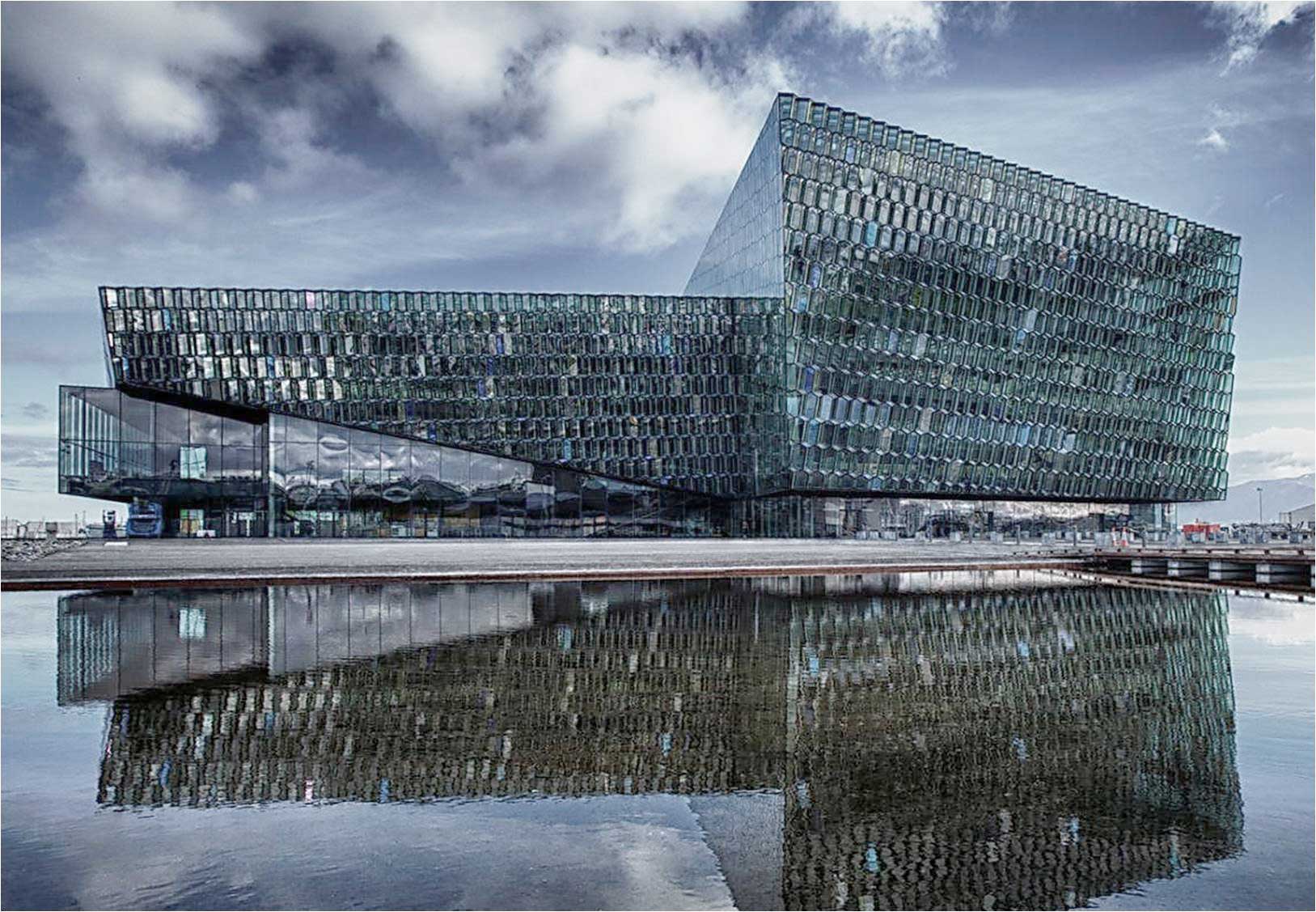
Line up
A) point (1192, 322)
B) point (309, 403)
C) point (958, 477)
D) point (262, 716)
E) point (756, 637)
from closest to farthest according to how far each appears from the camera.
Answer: point (262, 716), point (756, 637), point (309, 403), point (958, 477), point (1192, 322)

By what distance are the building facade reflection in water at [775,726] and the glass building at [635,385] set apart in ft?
148

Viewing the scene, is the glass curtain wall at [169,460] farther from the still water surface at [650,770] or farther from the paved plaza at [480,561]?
the still water surface at [650,770]

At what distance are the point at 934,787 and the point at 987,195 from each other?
7101cm

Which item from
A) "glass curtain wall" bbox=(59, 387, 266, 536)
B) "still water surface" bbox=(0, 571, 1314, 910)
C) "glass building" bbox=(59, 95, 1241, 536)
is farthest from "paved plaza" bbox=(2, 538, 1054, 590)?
"still water surface" bbox=(0, 571, 1314, 910)

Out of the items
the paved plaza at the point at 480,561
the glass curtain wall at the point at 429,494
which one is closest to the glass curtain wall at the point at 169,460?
the glass curtain wall at the point at 429,494

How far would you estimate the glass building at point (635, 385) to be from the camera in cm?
6800

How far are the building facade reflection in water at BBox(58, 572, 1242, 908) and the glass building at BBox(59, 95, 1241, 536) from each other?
45109mm

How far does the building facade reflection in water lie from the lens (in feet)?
29.6

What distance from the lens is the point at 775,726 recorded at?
13164mm

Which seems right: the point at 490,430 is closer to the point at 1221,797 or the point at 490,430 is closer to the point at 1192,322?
the point at 1192,322

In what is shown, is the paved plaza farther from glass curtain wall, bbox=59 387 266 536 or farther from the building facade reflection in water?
glass curtain wall, bbox=59 387 266 536

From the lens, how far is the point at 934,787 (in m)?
10.6

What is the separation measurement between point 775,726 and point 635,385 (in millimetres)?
59428

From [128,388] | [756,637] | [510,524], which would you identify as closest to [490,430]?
[510,524]
